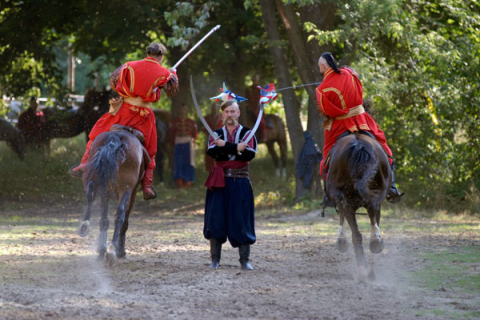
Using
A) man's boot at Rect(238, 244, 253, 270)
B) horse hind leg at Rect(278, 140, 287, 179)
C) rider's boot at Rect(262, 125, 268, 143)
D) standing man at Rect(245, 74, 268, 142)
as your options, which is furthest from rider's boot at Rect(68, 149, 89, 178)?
rider's boot at Rect(262, 125, 268, 143)

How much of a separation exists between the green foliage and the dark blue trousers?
7.71 meters

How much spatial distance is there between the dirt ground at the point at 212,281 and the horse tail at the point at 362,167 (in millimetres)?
942

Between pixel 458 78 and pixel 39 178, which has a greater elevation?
pixel 458 78

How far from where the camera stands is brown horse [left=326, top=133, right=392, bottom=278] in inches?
305

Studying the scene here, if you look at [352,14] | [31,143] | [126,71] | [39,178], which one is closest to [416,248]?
[126,71]

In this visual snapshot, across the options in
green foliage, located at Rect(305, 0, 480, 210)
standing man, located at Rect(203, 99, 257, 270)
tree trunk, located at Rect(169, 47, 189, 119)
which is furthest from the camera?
tree trunk, located at Rect(169, 47, 189, 119)

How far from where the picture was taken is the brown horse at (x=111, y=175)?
7.82 metres

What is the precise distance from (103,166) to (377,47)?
945 cm

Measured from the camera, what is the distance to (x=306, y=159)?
16.6m

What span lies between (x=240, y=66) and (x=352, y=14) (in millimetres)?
6900

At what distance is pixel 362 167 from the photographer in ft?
25.3

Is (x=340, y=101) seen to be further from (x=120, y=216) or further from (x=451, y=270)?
(x=120, y=216)

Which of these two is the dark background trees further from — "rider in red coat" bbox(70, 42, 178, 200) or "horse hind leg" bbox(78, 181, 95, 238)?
"horse hind leg" bbox(78, 181, 95, 238)

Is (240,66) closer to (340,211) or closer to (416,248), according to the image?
(416,248)
